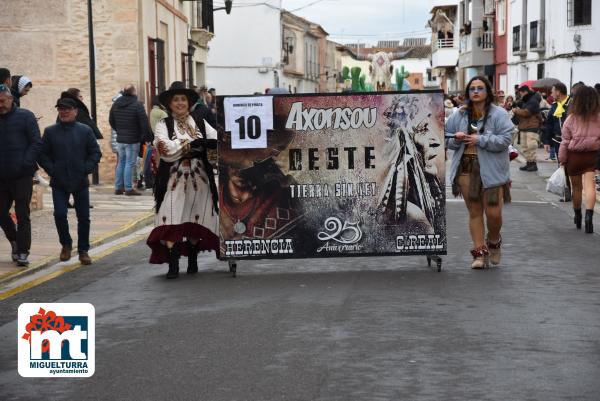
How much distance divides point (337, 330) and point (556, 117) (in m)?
18.0

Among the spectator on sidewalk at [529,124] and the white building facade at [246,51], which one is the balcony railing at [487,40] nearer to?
the white building facade at [246,51]

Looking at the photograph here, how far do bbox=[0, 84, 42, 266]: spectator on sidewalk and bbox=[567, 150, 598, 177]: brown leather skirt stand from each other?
6595 millimetres

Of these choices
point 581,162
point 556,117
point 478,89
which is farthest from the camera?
point 556,117

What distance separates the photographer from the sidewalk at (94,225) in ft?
40.6

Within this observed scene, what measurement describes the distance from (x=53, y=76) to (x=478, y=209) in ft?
55.4

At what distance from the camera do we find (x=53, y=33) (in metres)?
26.3

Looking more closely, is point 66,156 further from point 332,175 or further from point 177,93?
point 332,175

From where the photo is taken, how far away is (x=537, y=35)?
50312mm

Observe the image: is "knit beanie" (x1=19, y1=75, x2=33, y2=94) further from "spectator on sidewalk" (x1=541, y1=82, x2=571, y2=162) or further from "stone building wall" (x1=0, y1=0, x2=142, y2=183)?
"stone building wall" (x1=0, y1=0, x2=142, y2=183)

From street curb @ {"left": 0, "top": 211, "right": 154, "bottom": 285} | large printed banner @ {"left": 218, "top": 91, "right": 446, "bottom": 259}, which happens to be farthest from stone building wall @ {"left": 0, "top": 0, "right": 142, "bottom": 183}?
large printed banner @ {"left": 218, "top": 91, "right": 446, "bottom": 259}

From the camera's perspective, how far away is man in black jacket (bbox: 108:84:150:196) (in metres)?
20.8

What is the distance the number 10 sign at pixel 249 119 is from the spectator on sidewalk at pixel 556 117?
9395mm

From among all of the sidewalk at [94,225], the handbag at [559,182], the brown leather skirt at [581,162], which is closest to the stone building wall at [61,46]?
the sidewalk at [94,225]

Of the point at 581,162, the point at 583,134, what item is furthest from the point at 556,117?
the point at 583,134
